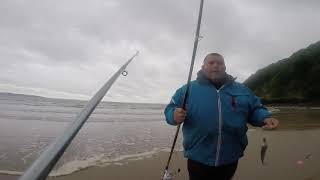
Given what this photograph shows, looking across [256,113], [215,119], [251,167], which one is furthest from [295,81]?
[215,119]

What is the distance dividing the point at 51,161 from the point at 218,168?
10.7 feet

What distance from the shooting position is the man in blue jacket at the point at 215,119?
384 centimetres

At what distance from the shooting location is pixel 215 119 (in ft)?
12.6

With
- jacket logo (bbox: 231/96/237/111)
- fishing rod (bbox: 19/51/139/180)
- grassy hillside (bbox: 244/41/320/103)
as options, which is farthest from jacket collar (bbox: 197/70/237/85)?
grassy hillside (bbox: 244/41/320/103)

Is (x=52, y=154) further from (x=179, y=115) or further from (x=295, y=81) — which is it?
(x=295, y=81)

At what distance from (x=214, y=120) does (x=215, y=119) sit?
1cm

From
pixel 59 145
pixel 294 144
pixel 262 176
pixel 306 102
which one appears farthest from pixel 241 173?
pixel 306 102

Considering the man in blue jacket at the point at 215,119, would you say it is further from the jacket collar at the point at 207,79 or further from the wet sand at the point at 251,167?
the wet sand at the point at 251,167

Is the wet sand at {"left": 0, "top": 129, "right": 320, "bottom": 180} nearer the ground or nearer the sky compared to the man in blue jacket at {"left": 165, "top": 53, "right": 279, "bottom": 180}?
nearer the ground

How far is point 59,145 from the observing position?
896 millimetres

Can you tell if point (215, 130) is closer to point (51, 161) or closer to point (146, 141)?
point (51, 161)

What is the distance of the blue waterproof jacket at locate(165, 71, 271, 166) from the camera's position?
151 inches

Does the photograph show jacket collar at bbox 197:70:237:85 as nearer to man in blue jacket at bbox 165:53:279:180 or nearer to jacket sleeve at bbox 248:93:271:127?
man in blue jacket at bbox 165:53:279:180

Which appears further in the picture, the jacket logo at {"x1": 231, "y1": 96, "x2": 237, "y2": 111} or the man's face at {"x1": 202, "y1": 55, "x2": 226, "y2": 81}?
the man's face at {"x1": 202, "y1": 55, "x2": 226, "y2": 81}
